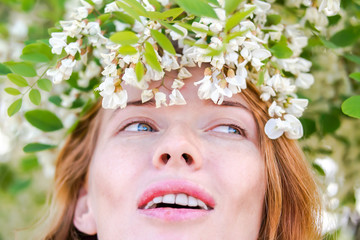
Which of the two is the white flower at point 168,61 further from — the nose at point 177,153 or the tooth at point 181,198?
the tooth at point 181,198

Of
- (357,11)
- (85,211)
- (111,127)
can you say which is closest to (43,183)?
(85,211)

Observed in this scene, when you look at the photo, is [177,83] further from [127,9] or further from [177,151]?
[127,9]

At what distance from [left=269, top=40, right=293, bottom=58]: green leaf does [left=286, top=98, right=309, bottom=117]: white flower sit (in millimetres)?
156

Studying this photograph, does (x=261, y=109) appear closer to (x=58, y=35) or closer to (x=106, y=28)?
(x=106, y=28)

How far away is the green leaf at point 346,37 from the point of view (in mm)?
1770

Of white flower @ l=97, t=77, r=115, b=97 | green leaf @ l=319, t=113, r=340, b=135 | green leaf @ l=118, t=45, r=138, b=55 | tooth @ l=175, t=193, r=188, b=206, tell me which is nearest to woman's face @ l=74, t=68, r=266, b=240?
tooth @ l=175, t=193, r=188, b=206

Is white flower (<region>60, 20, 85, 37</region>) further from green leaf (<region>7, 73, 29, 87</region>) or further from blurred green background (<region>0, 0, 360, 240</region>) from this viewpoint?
blurred green background (<region>0, 0, 360, 240</region>)

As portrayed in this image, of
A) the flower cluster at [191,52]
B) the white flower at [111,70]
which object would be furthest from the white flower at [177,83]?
the white flower at [111,70]

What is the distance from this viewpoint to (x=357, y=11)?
1716 millimetres

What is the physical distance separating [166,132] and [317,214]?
0.70 m

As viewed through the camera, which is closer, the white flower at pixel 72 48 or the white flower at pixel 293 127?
the white flower at pixel 72 48

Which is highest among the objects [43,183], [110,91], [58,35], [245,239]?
[58,35]

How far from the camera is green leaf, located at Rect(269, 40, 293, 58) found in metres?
1.57

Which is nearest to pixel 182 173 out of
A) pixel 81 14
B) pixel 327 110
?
pixel 81 14
